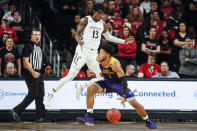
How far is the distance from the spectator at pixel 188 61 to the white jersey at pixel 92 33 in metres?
3.71

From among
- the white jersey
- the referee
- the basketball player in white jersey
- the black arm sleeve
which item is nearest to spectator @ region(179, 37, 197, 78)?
the basketball player in white jersey

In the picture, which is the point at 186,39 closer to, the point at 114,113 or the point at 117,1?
the point at 117,1

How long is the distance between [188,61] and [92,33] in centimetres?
396

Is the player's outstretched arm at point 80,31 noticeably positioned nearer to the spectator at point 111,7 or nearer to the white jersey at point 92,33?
the white jersey at point 92,33

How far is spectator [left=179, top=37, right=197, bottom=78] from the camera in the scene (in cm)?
1466

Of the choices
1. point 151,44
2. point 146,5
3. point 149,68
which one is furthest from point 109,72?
point 146,5

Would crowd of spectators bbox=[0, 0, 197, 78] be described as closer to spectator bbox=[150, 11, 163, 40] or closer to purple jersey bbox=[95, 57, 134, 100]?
spectator bbox=[150, 11, 163, 40]

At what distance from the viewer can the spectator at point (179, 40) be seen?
15258 millimetres

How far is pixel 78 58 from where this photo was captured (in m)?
12.0

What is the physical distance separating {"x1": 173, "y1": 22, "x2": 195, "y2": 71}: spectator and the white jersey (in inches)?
159

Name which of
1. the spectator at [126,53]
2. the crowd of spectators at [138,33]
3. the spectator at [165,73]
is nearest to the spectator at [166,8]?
the crowd of spectators at [138,33]

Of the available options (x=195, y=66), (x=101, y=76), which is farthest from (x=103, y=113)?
(x=195, y=66)

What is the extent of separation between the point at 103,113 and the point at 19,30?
4.61 meters

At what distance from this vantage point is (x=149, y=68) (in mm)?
14562
